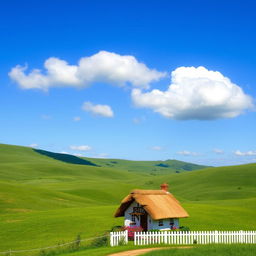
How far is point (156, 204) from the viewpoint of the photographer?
3522 cm

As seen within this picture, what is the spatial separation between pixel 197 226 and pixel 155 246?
1987cm

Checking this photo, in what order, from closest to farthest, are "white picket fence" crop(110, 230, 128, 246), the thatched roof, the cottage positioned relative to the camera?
"white picket fence" crop(110, 230, 128, 246)
the thatched roof
the cottage

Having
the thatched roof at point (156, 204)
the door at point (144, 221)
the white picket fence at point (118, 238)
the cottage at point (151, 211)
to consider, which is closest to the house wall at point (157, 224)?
the cottage at point (151, 211)

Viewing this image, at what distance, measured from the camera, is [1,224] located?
4891 centimetres

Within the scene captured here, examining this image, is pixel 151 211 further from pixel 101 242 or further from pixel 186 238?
pixel 101 242

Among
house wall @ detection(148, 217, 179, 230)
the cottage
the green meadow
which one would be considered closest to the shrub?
the green meadow

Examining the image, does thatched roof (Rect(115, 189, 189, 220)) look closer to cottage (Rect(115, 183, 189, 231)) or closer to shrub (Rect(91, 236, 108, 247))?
cottage (Rect(115, 183, 189, 231))

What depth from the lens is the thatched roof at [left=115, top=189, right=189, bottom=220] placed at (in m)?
34.3

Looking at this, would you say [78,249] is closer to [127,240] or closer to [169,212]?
[127,240]

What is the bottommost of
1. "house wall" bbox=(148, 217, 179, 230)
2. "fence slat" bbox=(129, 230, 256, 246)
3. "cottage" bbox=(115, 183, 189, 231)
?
"fence slat" bbox=(129, 230, 256, 246)

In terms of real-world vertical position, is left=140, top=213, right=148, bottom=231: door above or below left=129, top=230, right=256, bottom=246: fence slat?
above

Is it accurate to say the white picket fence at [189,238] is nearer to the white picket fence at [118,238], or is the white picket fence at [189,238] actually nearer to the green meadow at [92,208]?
the white picket fence at [118,238]

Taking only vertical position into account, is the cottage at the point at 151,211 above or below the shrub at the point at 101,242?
above

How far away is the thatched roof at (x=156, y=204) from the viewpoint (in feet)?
113
